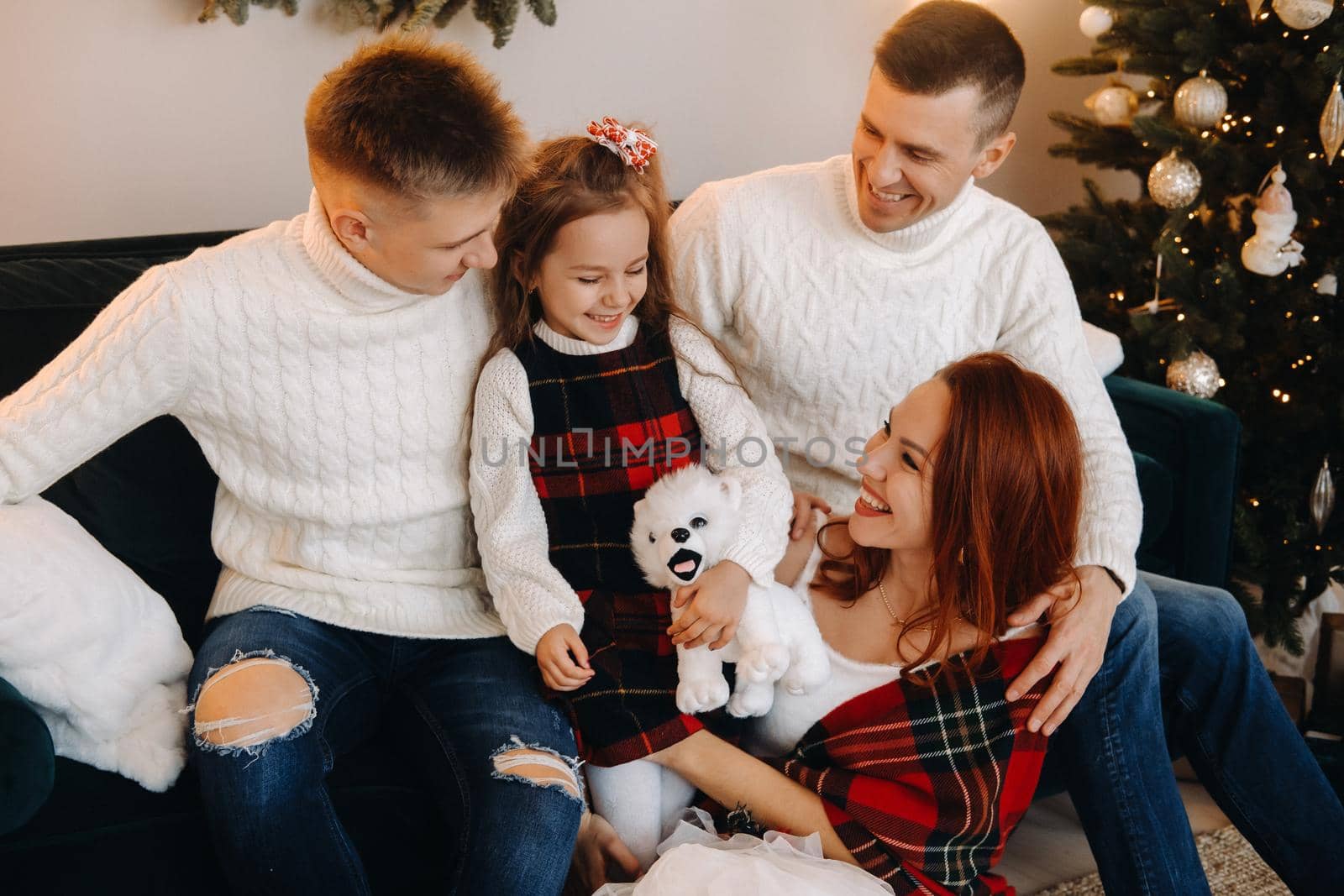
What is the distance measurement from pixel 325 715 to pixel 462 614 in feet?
0.85

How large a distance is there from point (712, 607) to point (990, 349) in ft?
2.52

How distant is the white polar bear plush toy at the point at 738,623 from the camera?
4.87ft

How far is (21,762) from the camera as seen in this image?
4.28 feet

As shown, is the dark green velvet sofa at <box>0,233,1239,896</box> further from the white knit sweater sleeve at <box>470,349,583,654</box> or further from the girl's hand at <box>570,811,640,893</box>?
the white knit sweater sleeve at <box>470,349,583,654</box>

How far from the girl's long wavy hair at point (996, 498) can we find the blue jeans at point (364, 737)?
20.9 inches

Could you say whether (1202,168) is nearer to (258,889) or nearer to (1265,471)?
(1265,471)

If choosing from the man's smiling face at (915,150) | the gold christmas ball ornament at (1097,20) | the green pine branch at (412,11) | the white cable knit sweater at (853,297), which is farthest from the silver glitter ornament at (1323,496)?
the green pine branch at (412,11)

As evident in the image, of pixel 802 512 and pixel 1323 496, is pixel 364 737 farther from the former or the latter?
pixel 1323 496

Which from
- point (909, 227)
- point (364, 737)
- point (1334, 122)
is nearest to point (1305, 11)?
point (1334, 122)

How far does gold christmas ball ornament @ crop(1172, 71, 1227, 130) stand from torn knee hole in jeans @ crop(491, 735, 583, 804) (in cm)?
196

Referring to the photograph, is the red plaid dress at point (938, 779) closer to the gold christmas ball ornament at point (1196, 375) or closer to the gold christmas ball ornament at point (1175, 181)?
the gold christmas ball ornament at point (1196, 375)

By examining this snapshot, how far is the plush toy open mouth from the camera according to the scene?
1496 millimetres

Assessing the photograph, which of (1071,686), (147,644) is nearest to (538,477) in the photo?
(147,644)

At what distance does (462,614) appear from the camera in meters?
1.69
